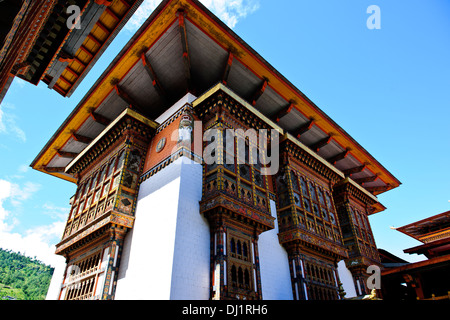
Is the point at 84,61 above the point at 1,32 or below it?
above

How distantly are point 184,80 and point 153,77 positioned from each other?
121 cm

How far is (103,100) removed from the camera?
39.8 feet

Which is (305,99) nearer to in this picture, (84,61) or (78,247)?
(84,61)

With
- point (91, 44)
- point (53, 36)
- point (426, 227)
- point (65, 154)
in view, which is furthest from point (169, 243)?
point (426, 227)

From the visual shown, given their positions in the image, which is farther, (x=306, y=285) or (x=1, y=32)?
(x=306, y=285)

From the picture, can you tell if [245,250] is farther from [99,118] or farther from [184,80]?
[99,118]

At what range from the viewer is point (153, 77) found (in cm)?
1109

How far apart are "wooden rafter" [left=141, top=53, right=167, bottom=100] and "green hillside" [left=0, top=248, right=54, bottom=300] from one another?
28821 millimetres

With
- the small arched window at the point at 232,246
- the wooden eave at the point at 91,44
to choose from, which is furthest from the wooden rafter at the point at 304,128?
the wooden eave at the point at 91,44

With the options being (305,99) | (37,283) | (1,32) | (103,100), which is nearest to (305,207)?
(305,99)

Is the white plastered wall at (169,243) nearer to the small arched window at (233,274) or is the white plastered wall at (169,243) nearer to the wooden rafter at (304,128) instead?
the small arched window at (233,274)

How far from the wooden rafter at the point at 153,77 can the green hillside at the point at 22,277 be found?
28821mm

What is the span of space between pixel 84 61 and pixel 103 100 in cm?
415
